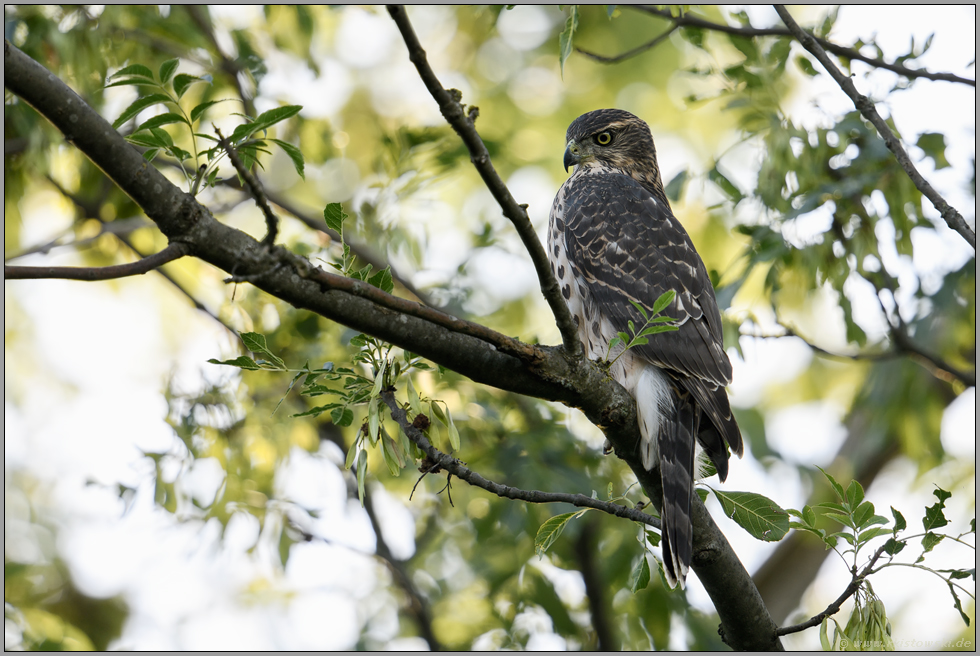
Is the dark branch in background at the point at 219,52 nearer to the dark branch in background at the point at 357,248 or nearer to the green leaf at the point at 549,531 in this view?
the dark branch in background at the point at 357,248

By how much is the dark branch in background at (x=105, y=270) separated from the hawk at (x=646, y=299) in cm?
187

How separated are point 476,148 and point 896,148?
1.92 metres

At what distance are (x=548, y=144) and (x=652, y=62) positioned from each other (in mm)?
1487

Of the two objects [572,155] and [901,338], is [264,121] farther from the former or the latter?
[901,338]

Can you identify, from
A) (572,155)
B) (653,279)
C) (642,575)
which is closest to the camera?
(642,575)

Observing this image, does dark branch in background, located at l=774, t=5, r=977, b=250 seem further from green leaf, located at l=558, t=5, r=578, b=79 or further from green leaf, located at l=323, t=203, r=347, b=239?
green leaf, located at l=323, t=203, r=347, b=239

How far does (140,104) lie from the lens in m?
2.22

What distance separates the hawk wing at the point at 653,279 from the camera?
13.0 ft

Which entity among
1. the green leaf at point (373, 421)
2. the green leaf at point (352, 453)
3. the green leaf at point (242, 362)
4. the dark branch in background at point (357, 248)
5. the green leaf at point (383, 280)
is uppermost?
the dark branch in background at point (357, 248)

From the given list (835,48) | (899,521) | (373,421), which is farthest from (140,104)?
(835,48)

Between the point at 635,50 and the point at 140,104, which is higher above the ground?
the point at 635,50

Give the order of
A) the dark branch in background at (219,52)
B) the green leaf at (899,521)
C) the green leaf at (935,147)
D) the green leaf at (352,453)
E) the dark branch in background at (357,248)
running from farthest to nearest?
the dark branch in background at (219,52) < the dark branch in background at (357,248) < the green leaf at (935,147) < the green leaf at (352,453) < the green leaf at (899,521)

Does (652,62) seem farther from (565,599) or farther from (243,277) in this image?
(243,277)

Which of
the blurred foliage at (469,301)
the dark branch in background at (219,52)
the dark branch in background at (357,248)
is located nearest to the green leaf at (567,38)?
the blurred foliage at (469,301)
